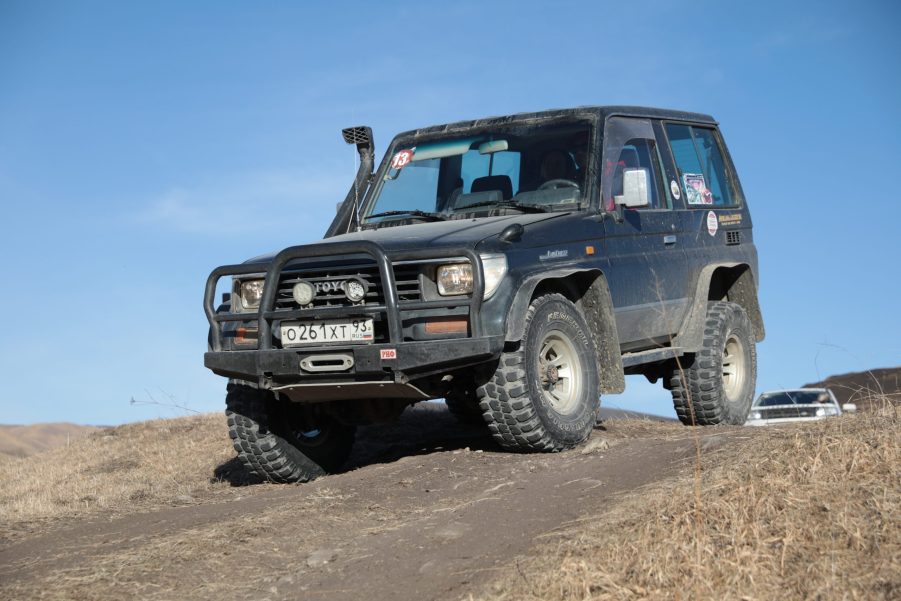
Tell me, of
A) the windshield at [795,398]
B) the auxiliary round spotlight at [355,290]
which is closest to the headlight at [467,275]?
the auxiliary round spotlight at [355,290]

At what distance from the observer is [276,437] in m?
7.50

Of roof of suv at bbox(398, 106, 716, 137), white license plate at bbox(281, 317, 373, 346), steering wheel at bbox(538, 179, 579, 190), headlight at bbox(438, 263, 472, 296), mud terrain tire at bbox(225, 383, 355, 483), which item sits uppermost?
roof of suv at bbox(398, 106, 716, 137)

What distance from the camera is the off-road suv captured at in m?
6.48

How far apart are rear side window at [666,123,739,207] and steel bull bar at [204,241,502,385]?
11.3 feet

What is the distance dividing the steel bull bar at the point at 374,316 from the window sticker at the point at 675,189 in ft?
10.3

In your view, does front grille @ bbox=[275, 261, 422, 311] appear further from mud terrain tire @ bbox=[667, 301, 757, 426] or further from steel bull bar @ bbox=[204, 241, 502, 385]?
mud terrain tire @ bbox=[667, 301, 757, 426]

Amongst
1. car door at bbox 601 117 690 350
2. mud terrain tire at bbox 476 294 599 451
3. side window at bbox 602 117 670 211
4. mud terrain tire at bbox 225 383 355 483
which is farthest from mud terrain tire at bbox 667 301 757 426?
mud terrain tire at bbox 225 383 355 483

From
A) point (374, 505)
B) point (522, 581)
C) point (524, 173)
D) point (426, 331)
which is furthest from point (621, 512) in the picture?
point (524, 173)

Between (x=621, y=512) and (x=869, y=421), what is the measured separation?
228cm

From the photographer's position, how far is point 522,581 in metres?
4.19

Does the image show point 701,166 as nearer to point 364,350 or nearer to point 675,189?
point 675,189

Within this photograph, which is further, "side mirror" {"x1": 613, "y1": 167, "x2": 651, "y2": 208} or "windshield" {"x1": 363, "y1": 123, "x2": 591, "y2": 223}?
"windshield" {"x1": 363, "y1": 123, "x2": 591, "y2": 223}

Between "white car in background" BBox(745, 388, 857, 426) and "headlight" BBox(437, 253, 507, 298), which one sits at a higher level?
"headlight" BBox(437, 253, 507, 298)

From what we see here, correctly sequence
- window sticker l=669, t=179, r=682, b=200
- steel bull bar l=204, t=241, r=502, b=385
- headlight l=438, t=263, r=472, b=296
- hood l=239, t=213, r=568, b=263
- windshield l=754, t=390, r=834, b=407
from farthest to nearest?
windshield l=754, t=390, r=834, b=407, window sticker l=669, t=179, r=682, b=200, hood l=239, t=213, r=568, b=263, headlight l=438, t=263, r=472, b=296, steel bull bar l=204, t=241, r=502, b=385
